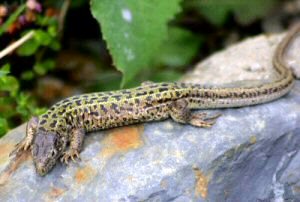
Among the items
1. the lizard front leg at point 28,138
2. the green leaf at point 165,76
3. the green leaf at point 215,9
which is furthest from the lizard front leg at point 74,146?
the green leaf at point 215,9

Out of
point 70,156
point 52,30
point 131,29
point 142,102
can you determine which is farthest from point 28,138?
point 52,30

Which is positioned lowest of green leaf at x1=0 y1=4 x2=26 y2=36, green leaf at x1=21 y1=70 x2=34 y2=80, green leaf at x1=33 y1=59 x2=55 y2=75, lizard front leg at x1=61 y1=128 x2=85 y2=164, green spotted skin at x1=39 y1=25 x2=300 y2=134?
green leaf at x1=21 y1=70 x2=34 y2=80

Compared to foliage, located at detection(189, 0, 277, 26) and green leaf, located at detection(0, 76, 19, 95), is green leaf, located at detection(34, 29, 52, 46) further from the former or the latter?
foliage, located at detection(189, 0, 277, 26)

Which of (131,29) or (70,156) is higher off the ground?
(131,29)

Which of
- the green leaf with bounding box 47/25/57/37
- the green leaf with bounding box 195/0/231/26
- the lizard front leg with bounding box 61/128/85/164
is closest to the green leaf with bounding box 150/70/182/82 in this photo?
the green leaf with bounding box 195/0/231/26

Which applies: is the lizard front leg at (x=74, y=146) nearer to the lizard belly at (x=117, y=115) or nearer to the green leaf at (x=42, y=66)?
the lizard belly at (x=117, y=115)

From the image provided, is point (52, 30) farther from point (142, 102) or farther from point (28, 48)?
point (142, 102)

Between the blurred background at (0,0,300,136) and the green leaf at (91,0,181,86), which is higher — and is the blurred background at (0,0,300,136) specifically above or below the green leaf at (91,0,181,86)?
below
